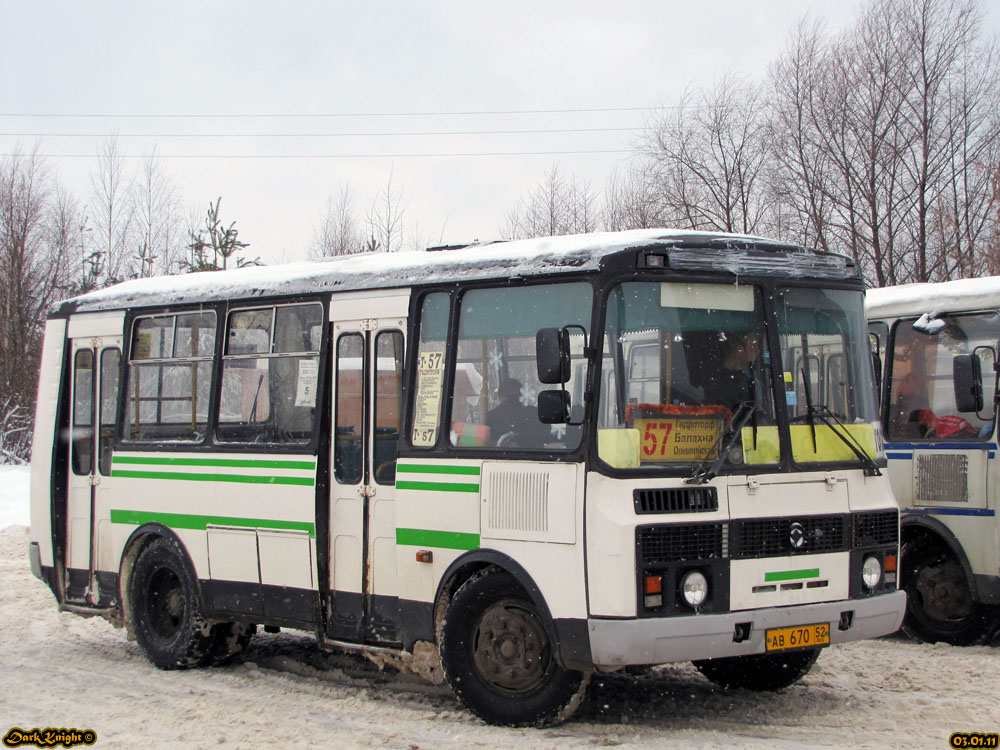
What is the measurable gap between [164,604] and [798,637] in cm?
556

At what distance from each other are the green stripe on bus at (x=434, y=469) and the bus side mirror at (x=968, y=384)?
4.48 metres

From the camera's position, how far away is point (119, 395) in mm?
10844

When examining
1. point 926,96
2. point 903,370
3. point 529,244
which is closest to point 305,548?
point 529,244

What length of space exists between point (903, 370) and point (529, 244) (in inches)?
188

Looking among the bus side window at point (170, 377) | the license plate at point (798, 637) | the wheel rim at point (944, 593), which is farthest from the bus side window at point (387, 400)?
the wheel rim at point (944, 593)

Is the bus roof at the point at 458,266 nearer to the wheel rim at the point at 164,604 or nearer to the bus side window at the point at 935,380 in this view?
the wheel rim at the point at 164,604

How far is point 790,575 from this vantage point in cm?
730

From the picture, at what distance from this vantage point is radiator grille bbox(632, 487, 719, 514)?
6918 mm

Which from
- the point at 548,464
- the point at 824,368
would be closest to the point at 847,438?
the point at 824,368

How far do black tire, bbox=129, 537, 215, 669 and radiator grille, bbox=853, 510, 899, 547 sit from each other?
5.19 m

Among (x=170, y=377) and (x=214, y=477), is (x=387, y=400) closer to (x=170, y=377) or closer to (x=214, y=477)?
(x=214, y=477)

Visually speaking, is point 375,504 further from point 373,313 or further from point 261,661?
point 261,661

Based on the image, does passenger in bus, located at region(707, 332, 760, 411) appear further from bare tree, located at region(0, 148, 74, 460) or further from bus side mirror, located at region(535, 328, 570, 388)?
bare tree, located at region(0, 148, 74, 460)

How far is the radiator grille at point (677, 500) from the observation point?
6.92m
